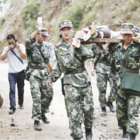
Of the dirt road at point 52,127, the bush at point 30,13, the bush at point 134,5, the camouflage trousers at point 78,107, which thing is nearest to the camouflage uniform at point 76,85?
the camouflage trousers at point 78,107

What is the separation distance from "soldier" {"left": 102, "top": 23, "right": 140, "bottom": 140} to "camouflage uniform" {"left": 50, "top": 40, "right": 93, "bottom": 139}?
1.92ft

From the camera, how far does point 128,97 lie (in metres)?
5.39

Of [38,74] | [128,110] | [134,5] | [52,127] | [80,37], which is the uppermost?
[134,5]

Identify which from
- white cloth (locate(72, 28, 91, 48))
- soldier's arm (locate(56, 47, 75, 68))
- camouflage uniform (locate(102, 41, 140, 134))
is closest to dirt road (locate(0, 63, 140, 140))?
camouflage uniform (locate(102, 41, 140, 134))

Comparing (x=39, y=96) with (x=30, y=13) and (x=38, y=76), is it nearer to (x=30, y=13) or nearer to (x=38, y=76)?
(x=38, y=76)

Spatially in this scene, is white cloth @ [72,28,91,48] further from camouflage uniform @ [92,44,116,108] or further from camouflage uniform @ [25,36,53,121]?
camouflage uniform @ [92,44,116,108]

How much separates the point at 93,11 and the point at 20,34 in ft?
42.7

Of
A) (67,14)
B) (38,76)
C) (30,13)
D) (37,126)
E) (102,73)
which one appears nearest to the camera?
(37,126)

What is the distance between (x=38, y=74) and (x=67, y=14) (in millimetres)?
18118

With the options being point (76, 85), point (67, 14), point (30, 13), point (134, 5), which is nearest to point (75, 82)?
point (76, 85)

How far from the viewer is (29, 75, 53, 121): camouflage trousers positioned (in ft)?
21.4

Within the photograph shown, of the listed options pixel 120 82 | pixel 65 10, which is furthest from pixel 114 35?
pixel 65 10

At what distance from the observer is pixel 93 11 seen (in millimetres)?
20812

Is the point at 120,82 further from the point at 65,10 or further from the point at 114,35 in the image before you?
the point at 65,10
